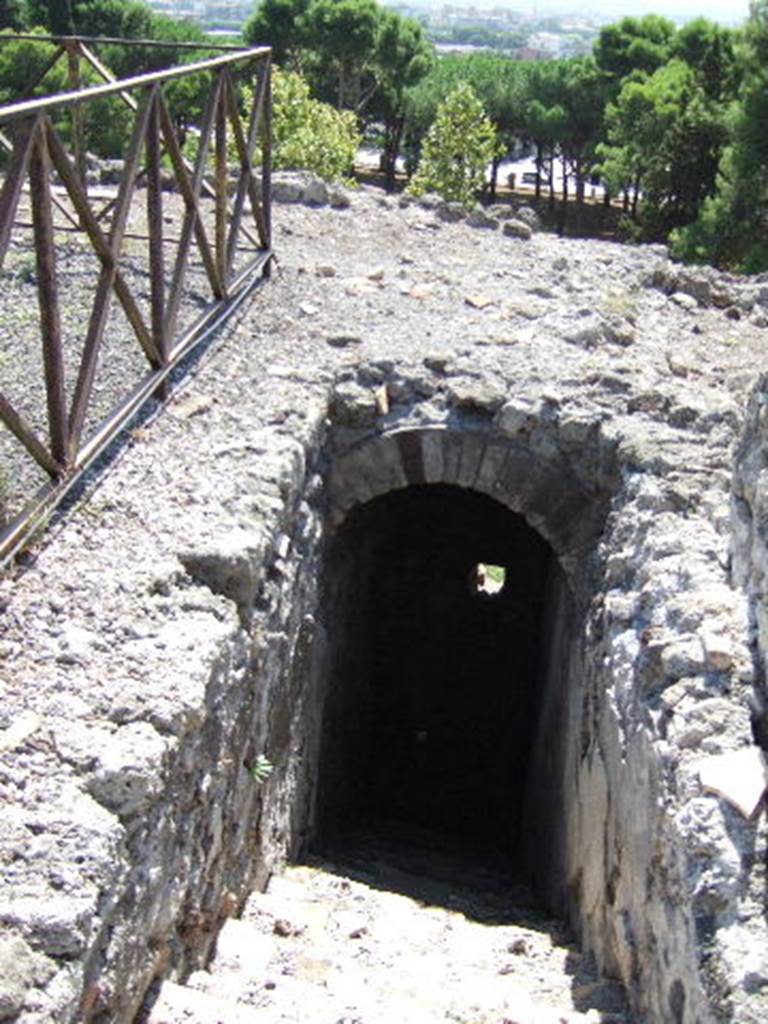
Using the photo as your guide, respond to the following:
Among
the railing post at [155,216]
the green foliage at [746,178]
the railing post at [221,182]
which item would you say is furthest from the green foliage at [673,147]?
the railing post at [155,216]

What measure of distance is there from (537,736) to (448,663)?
2311 millimetres

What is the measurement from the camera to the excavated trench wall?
360 cm

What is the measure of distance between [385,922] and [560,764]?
2.02 meters

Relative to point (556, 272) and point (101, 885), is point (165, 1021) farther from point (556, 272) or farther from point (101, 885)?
point (556, 272)

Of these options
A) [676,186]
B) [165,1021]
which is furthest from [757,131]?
[165,1021]

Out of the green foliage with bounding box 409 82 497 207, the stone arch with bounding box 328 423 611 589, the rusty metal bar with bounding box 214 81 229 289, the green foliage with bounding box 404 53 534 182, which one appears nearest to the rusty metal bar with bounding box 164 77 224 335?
the rusty metal bar with bounding box 214 81 229 289

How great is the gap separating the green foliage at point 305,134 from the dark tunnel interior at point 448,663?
21.5 feet

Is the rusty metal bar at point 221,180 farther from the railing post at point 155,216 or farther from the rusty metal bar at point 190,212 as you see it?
the railing post at point 155,216

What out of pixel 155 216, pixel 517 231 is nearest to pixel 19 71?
pixel 517 231

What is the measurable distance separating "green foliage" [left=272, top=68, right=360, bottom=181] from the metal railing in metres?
7.53

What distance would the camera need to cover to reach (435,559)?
36.6 feet

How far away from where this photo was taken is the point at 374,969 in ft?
16.3

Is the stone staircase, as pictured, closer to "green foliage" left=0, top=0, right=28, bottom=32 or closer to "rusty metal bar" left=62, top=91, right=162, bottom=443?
"rusty metal bar" left=62, top=91, right=162, bottom=443

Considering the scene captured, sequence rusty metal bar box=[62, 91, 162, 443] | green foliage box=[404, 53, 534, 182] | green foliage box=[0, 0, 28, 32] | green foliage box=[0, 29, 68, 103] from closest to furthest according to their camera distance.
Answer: rusty metal bar box=[62, 91, 162, 443] < green foliage box=[0, 29, 68, 103] < green foliage box=[0, 0, 28, 32] < green foliage box=[404, 53, 534, 182]
